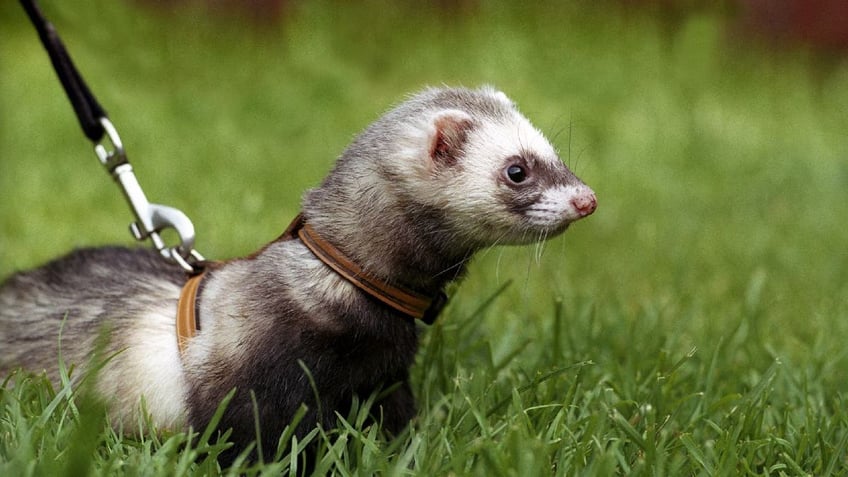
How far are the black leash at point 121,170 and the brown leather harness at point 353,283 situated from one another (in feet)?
0.79

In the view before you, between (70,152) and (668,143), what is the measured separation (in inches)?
169

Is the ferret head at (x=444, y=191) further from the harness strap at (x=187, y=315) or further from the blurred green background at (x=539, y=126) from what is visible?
the blurred green background at (x=539, y=126)

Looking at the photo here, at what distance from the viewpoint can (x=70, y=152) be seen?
6.40 metres

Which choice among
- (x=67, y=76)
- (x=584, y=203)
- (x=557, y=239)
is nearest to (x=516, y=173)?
(x=584, y=203)

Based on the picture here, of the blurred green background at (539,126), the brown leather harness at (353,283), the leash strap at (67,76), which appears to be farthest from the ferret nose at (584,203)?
the leash strap at (67,76)

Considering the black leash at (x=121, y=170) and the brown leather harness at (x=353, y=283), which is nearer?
the brown leather harness at (x=353, y=283)

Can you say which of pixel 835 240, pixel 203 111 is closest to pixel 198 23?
pixel 203 111

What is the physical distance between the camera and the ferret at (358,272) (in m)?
2.34

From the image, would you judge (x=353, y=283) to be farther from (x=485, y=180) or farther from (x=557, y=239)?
(x=557, y=239)

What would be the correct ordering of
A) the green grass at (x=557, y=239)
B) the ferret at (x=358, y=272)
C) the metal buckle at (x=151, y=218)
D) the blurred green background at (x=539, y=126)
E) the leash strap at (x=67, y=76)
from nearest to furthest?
1. the ferret at (x=358, y=272)
2. the green grass at (x=557, y=239)
3. the metal buckle at (x=151, y=218)
4. the leash strap at (x=67, y=76)
5. the blurred green background at (x=539, y=126)

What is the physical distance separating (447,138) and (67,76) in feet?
4.89

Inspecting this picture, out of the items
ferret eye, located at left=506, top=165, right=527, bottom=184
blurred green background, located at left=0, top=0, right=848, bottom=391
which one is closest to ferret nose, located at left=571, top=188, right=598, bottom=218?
ferret eye, located at left=506, top=165, right=527, bottom=184

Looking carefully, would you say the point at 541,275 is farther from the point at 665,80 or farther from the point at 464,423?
the point at 665,80

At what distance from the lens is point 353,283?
2.36 metres
